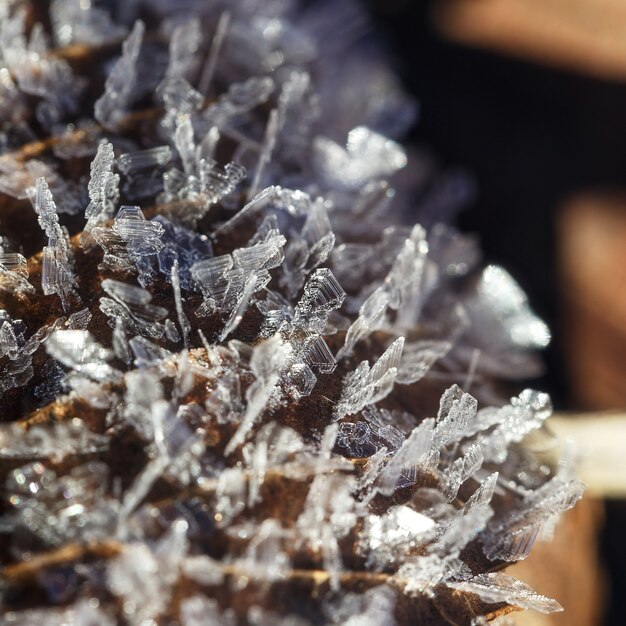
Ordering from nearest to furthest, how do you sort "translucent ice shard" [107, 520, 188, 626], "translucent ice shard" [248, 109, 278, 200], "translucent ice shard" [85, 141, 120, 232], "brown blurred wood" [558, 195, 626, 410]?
"translucent ice shard" [107, 520, 188, 626], "translucent ice shard" [85, 141, 120, 232], "translucent ice shard" [248, 109, 278, 200], "brown blurred wood" [558, 195, 626, 410]

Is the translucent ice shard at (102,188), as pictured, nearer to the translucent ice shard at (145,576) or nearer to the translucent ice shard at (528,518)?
the translucent ice shard at (145,576)

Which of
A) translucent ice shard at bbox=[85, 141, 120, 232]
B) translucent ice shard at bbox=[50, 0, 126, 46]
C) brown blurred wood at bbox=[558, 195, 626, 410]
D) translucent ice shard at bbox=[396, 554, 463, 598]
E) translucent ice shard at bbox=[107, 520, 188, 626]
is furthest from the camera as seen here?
brown blurred wood at bbox=[558, 195, 626, 410]

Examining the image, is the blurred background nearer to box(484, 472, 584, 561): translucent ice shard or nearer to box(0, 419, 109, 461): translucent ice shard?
box(484, 472, 584, 561): translucent ice shard

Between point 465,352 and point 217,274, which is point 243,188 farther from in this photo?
point 465,352

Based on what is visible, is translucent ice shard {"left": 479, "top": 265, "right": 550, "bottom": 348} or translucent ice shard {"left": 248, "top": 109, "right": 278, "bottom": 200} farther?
translucent ice shard {"left": 479, "top": 265, "right": 550, "bottom": 348}

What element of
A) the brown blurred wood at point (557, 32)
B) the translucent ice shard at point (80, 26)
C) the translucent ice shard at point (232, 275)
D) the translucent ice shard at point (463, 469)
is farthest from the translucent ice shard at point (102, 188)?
the brown blurred wood at point (557, 32)

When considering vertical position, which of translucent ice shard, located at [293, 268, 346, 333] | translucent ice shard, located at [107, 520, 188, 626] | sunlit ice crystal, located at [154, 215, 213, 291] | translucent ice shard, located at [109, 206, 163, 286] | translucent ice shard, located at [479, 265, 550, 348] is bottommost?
translucent ice shard, located at [479, 265, 550, 348]

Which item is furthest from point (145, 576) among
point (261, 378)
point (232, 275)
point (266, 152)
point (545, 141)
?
point (545, 141)

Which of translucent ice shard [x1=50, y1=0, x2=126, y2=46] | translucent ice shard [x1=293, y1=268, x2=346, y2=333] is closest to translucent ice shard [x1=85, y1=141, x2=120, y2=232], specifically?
translucent ice shard [x1=293, y1=268, x2=346, y2=333]
